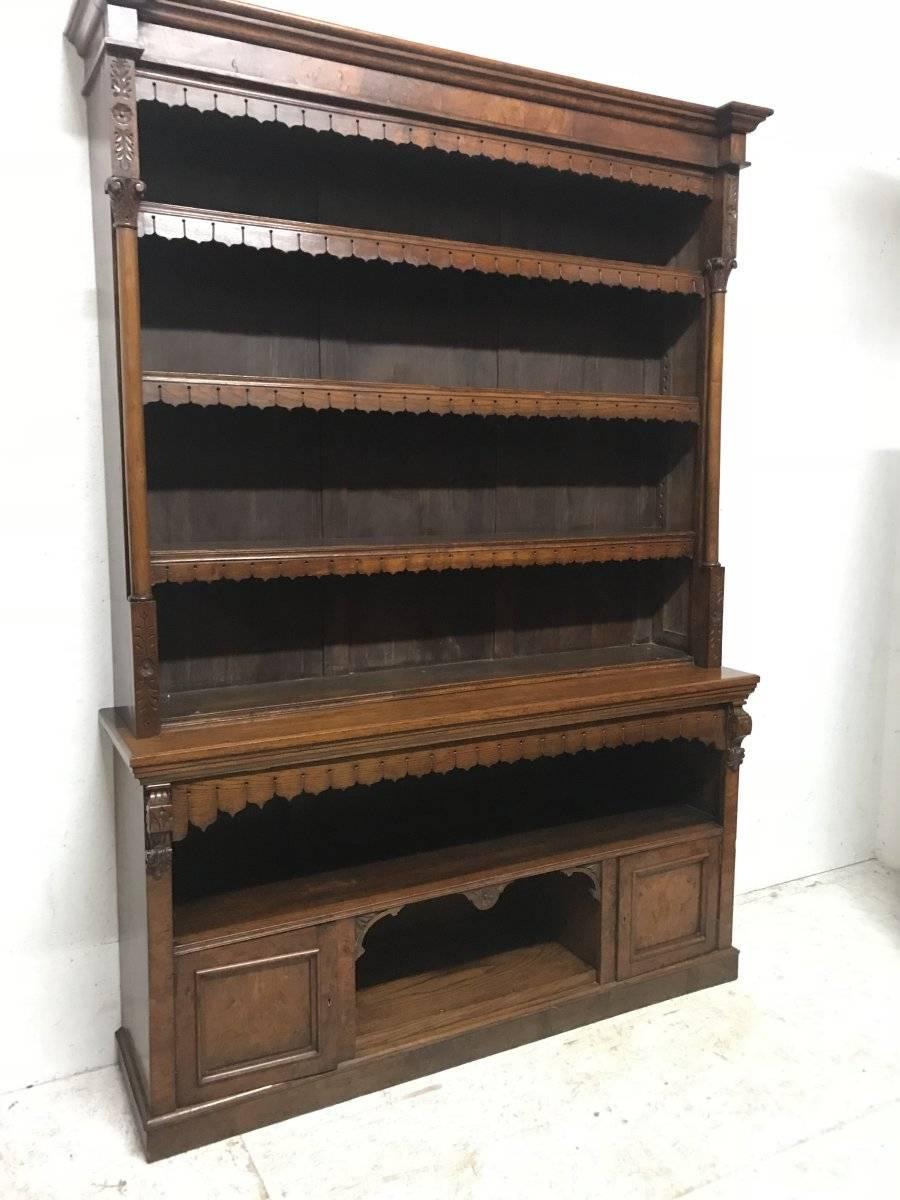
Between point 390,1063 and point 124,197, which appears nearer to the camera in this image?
point 124,197

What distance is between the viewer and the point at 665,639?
2.79 metres

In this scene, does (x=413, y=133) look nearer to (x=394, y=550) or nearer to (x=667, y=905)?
(x=394, y=550)

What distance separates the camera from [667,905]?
8.41 feet

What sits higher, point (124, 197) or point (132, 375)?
point (124, 197)

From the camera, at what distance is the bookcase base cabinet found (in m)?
2.01

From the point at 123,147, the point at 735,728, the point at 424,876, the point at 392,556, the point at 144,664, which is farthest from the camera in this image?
the point at 735,728

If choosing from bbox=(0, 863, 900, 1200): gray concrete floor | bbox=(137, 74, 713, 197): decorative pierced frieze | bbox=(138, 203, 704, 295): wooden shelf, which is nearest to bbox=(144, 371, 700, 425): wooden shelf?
bbox=(138, 203, 704, 295): wooden shelf

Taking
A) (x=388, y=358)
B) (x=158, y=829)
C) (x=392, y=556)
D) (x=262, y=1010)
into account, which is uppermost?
(x=388, y=358)

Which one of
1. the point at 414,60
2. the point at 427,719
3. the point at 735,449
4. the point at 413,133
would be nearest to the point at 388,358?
the point at 413,133

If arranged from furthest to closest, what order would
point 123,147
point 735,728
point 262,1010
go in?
point 735,728, point 262,1010, point 123,147

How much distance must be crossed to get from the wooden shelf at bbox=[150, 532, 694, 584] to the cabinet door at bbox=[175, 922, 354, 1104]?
2.56 feet

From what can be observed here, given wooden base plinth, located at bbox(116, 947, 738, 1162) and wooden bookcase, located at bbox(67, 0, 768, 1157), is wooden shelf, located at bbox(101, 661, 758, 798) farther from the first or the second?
wooden base plinth, located at bbox(116, 947, 738, 1162)

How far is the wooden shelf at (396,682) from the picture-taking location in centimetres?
214

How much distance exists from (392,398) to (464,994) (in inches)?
58.6
